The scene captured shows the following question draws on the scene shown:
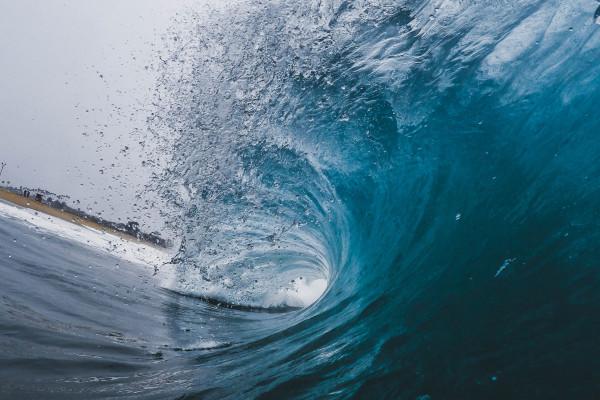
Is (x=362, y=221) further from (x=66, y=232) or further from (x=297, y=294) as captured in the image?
(x=66, y=232)

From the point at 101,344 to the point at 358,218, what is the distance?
3711mm

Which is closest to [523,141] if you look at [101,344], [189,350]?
[189,350]

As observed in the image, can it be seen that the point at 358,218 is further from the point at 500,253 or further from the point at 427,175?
the point at 500,253

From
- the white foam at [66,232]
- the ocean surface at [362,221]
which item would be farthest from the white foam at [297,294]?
the white foam at [66,232]

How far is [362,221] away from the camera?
5754mm

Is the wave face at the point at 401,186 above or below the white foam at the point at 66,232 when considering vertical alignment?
below

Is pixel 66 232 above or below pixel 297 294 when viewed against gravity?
above

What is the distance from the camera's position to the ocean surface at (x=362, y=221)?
2.56 metres

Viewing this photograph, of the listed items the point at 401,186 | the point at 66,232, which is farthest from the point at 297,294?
the point at 66,232

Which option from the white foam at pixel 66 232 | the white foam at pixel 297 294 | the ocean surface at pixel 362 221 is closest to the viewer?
the ocean surface at pixel 362 221

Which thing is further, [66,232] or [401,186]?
[66,232]

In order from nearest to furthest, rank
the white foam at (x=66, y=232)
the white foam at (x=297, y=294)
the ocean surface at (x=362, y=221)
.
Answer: the ocean surface at (x=362, y=221) < the white foam at (x=297, y=294) < the white foam at (x=66, y=232)

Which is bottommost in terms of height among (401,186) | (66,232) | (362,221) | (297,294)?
(297,294)

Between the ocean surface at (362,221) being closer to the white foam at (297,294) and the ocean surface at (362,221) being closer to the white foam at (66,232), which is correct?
the white foam at (297,294)
